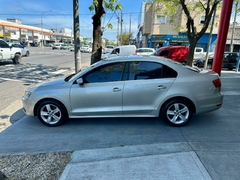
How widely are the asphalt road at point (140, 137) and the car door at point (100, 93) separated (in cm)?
41

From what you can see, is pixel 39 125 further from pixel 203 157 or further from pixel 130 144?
pixel 203 157

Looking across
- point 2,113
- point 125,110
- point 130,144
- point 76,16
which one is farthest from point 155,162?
point 76,16

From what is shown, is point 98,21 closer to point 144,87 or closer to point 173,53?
point 144,87

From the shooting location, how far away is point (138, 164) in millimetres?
2666

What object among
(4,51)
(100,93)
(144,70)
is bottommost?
(100,93)

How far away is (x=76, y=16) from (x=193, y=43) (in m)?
6.15

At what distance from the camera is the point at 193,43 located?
9.48 meters

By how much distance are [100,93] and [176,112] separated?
1.72 meters

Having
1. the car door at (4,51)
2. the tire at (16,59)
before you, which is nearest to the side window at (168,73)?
the car door at (4,51)

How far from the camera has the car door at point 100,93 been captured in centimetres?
382

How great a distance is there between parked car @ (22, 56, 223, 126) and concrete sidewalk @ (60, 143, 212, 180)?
956 mm

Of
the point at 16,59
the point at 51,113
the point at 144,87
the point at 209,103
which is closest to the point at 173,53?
the point at 209,103

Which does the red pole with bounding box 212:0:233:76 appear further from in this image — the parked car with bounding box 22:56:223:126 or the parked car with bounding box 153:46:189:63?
the parked car with bounding box 153:46:189:63

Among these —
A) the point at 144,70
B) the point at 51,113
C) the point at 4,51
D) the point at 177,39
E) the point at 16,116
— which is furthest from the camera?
the point at 177,39
